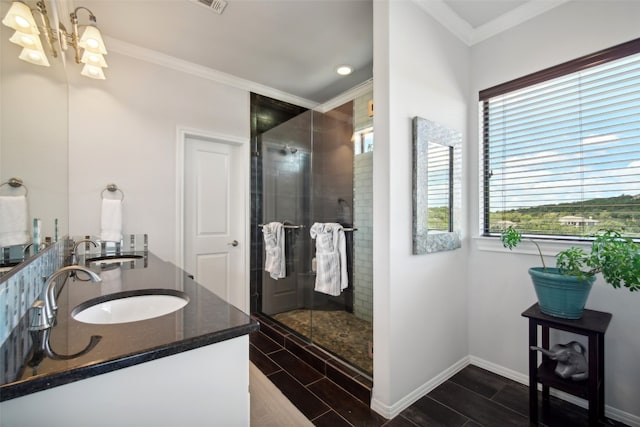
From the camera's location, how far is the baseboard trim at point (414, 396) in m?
1.64

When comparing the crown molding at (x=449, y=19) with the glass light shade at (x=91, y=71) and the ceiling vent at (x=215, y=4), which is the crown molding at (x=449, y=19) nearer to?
the ceiling vent at (x=215, y=4)

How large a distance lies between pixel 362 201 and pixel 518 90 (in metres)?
1.37

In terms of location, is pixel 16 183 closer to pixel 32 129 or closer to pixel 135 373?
pixel 32 129

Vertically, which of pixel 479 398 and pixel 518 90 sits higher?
pixel 518 90

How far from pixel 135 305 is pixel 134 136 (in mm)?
1790

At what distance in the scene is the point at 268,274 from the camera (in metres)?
3.12

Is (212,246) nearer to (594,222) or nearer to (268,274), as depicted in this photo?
(268,274)

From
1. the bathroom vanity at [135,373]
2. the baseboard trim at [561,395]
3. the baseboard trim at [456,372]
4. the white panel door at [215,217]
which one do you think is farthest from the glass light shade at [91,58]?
the baseboard trim at [561,395]

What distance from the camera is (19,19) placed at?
851mm

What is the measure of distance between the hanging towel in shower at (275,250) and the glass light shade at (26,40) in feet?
7.22

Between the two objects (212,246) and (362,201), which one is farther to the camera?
(212,246)

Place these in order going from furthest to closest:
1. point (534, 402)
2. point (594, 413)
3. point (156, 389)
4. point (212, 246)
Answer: point (212, 246) → point (534, 402) → point (594, 413) → point (156, 389)

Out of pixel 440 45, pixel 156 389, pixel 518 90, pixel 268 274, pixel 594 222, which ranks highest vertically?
Answer: pixel 440 45

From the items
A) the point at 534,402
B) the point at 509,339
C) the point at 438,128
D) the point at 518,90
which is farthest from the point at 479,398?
the point at 518,90
